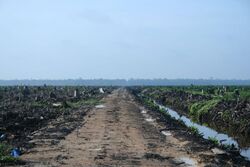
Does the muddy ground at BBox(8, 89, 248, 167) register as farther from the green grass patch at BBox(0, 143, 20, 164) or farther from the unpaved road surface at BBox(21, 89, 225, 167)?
the green grass patch at BBox(0, 143, 20, 164)

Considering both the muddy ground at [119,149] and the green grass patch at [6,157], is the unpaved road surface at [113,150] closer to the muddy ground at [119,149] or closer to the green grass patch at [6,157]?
the muddy ground at [119,149]

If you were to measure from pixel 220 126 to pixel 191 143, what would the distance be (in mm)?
12303

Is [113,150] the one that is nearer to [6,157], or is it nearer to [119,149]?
[119,149]

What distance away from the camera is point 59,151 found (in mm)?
17141

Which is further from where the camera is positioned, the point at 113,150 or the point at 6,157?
the point at 113,150

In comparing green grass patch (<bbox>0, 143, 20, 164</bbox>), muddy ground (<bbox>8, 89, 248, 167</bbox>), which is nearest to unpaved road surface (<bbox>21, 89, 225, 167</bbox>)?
muddy ground (<bbox>8, 89, 248, 167</bbox>)

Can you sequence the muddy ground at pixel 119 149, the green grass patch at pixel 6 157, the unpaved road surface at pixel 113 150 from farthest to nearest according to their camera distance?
1. the muddy ground at pixel 119 149
2. the unpaved road surface at pixel 113 150
3. the green grass patch at pixel 6 157

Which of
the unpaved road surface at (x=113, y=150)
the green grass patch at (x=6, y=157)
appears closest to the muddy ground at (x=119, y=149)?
the unpaved road surface at (x=113, y=150)

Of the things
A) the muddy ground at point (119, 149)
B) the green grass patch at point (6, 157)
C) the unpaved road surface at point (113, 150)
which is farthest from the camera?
the muddy ground at point (119, 149)

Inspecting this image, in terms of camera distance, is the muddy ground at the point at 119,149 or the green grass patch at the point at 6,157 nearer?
the green grass patch at the point at 6,157

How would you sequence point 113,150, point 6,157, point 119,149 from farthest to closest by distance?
point 119,149, point 113,150, point 6,157

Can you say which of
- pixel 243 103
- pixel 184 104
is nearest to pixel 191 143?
pixel 243 103

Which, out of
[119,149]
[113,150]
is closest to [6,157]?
[113,150]

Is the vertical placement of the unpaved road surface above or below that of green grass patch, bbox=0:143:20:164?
below
